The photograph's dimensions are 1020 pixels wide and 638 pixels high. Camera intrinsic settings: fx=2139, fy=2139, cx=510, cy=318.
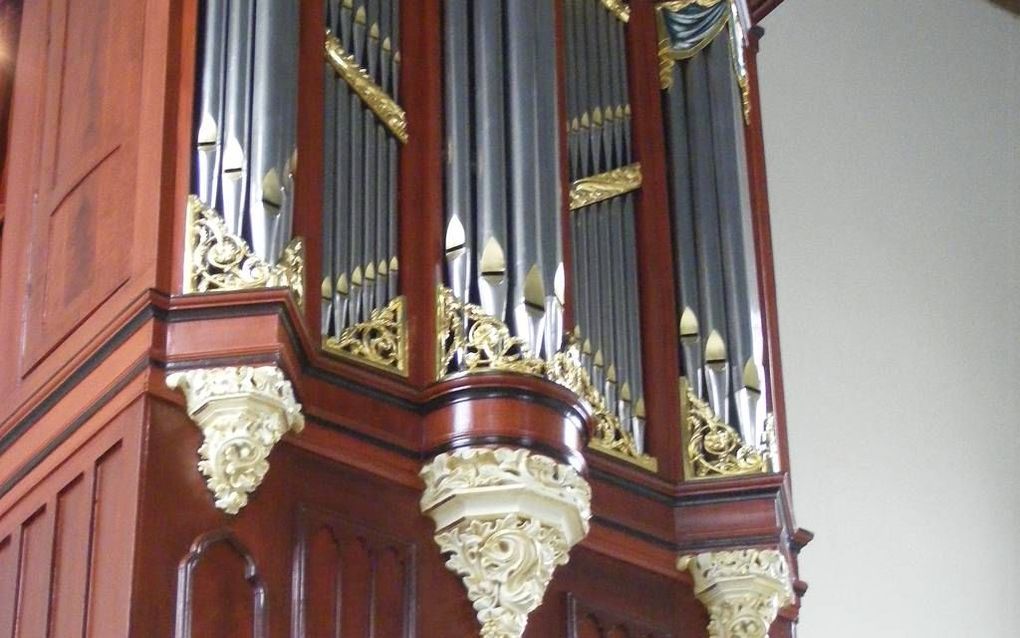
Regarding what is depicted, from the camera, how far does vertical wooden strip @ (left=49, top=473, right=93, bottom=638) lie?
18.7ft

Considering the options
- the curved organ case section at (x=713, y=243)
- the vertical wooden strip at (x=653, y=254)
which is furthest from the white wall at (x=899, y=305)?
the vertical wooden strip at (x=653, y=254)

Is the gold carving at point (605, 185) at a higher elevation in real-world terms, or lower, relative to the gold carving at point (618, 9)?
lower

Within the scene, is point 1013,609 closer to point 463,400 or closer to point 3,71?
point 463,400

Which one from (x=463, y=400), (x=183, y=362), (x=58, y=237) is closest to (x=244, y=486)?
(x=183, y=362)

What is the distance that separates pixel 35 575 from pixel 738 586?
232cm

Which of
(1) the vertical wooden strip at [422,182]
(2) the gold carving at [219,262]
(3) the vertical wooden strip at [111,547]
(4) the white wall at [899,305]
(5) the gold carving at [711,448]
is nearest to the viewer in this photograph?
(3) the vertical wooden strip at [111,547]

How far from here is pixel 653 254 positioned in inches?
301

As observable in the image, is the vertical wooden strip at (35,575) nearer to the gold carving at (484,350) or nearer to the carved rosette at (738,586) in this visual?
the gold carving at (484,350)

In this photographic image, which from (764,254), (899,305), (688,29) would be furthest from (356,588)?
(899,305)

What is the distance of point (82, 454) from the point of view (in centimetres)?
595

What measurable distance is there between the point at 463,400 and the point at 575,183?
1365 millimetres

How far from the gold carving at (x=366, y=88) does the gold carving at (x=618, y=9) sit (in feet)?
4.67

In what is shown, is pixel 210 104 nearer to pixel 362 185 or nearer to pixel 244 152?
pixel 244 152

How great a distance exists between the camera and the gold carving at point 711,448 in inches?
286
